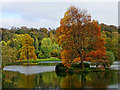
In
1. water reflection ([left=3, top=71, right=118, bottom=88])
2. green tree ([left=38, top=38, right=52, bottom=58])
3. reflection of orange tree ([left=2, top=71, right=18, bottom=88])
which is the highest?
green tree ([left=38, top=38, right=52, bottom=58])

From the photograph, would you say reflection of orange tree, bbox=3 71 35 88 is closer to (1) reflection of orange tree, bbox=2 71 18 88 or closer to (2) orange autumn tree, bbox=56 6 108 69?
(1) reflection of orange tree, bbox=2 71 18 88

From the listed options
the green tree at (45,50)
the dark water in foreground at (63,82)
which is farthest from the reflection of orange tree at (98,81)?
the green tree at (45,50)

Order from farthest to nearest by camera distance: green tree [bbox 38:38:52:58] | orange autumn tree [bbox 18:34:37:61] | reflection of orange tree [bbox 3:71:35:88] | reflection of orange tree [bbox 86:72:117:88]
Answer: green tree [bbox 38:38:52:58]
orange autumn tree [bbox 18:34:37:61]
reflection of orange tree [bbox 3:71:35:88]
reflection of orange tree [bbox 86:72:117:88]

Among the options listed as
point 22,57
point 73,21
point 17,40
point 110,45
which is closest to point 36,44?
point 17,40

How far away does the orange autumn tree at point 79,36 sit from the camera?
26297mm

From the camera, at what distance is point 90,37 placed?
26.8 m

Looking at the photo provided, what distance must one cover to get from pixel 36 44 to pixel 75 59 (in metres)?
35.5

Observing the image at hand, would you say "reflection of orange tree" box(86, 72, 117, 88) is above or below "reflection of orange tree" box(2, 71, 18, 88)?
above

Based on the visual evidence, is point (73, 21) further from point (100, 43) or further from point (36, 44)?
point (36, 44)

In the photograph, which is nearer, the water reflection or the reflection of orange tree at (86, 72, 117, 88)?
the reflection of orange tree at (86, 72, 117, 88)

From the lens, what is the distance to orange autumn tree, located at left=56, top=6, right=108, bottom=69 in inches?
1035

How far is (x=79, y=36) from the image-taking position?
26641 millimetres

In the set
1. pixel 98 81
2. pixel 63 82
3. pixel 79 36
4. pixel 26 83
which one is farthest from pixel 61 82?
pixel 79 36

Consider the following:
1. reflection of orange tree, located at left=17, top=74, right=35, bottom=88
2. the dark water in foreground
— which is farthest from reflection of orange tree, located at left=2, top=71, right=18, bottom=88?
reflection of orange tree, located at left=17, top=74, right=35, bottom=88
